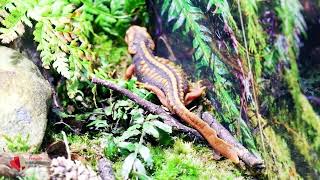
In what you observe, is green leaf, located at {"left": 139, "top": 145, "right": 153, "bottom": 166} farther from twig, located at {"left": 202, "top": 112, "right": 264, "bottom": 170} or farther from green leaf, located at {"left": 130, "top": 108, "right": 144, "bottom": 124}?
twig, located at {"left": 202, "top": 112, "right": 264, "bottom": 170}

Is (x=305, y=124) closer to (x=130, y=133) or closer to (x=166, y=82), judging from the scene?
(x=130, y=133)

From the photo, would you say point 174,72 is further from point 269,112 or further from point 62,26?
point 269,112

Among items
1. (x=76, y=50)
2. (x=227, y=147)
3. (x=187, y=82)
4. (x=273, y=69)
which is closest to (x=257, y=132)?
(x=227, y=147)

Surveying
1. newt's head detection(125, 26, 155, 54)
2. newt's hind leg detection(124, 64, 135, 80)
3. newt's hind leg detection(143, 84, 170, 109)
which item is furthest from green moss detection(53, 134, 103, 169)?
newt's head detection(125, 26, 155, 54)

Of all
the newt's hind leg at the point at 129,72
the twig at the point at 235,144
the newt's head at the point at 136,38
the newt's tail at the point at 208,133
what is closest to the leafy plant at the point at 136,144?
the newt's tail at the point at 208,133

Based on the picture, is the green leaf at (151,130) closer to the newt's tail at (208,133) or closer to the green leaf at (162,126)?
the green leaf at (162,126)

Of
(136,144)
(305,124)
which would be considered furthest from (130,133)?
(305,124)

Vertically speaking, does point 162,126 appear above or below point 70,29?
below
